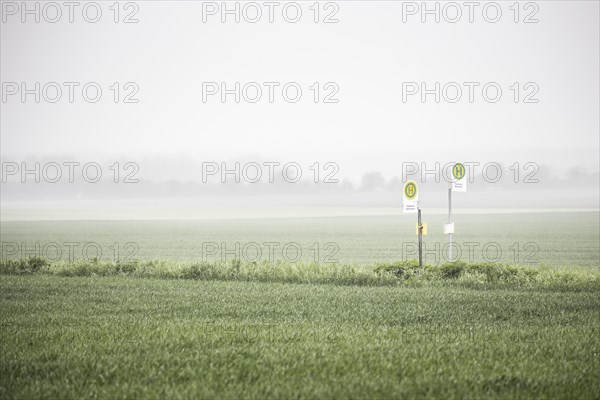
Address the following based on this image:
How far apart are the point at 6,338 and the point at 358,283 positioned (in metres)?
12.3

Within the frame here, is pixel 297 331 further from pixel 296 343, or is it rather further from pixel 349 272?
pixel 349 272

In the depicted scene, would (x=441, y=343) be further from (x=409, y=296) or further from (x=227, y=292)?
(x=227, y=292)

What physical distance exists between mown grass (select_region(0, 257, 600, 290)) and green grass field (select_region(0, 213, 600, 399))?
0.06 metres

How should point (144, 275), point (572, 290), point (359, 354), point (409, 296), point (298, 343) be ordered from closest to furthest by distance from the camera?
point (359, 354), point (298, 343), point (409, 296), point (572, 290), point (144, 275)

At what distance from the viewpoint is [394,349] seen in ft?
32.3

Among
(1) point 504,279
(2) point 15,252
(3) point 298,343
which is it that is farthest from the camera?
(2) point 15,252

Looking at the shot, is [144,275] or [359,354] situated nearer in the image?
[359,354]

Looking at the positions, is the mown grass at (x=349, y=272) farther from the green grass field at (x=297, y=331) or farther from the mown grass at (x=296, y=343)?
the mown grass at (x=296, y=343)

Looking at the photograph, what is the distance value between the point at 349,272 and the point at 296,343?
1106 cm

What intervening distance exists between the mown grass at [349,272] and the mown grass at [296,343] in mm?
1417

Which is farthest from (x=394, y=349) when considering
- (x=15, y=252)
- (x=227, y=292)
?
(x=15, y=252)

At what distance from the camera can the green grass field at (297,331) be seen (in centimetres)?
792

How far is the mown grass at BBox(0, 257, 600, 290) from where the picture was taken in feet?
64.5

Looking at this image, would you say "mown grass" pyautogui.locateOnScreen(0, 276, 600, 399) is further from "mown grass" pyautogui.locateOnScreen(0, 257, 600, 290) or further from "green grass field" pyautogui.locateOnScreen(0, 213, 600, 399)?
"mown grass" pyautogui.locateOnScreen(0, 257, 600, 290)
